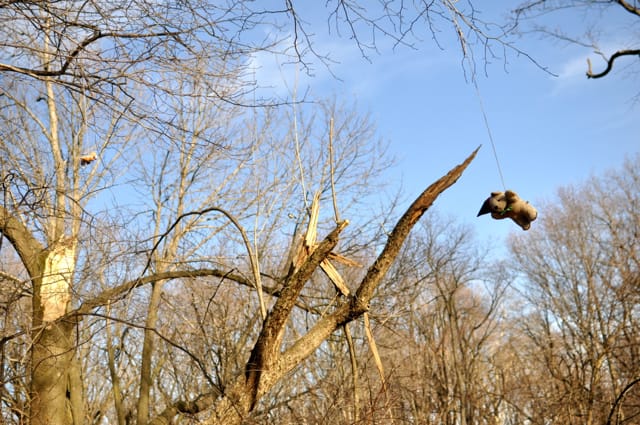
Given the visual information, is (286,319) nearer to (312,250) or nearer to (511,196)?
(312,250)

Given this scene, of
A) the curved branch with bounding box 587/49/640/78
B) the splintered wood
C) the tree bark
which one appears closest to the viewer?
the tree bark

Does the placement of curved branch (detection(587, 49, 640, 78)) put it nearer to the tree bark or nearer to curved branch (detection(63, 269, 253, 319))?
the tree bark

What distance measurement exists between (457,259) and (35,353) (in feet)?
37.8

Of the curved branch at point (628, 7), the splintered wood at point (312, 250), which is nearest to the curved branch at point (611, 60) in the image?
the curved branch at point (628, 7)

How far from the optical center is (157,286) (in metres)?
9.11

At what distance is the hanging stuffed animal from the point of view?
4.46m

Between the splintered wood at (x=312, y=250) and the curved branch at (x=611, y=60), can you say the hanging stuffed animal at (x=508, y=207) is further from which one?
the curved branch at (x=611, y=60)

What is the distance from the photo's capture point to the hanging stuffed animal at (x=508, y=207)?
14.6 ft

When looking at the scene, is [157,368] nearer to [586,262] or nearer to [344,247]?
[344,247]

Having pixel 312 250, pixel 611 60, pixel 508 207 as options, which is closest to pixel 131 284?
pixel 312 250

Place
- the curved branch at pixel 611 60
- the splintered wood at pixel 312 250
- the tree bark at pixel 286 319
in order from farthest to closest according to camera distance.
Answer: the curved branch at pixel 611 60 → the splintered wood at pixel 312 250 → the tree bark at pixel 286 319

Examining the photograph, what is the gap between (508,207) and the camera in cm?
448

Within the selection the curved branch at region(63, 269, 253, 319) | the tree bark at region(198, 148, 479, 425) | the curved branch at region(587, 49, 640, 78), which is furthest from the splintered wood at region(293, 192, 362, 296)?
the curved branch at region(587, 49, 640, 78)

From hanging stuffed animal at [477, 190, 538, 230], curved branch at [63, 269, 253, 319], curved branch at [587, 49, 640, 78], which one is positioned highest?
curved branch at [587, 49, 640, 78]
